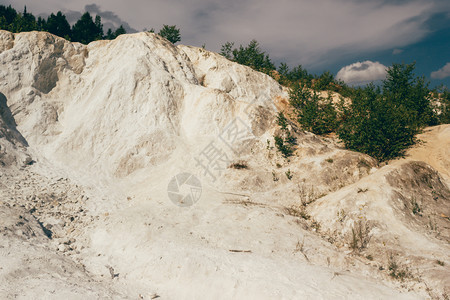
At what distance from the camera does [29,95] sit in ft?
61.3

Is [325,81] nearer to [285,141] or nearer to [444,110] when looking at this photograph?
[444,110]

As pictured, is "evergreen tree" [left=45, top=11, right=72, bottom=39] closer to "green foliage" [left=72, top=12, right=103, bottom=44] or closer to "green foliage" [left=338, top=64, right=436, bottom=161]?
"green foliage" [left=72, top=12, right=103, bottom=44]

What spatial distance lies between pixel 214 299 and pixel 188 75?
18.7m

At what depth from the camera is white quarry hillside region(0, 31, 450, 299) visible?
25.9 ft

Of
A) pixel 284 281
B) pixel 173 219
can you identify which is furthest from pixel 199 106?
pixel 284 281

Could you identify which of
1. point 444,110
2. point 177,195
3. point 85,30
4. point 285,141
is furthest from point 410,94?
point 85,30

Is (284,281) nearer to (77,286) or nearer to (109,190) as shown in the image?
(77,286)

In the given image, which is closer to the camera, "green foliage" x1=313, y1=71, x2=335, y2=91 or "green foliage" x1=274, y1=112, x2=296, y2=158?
"green foliage" x1=274, y1=112, x2=296, y2=158

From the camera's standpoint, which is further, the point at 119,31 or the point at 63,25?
the point at 119,31

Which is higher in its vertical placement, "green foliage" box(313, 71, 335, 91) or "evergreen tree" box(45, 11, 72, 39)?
"evergreen tree" box(45, 11, 72, 39)

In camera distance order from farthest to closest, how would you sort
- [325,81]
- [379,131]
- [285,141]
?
[325,81] < [379,131] < [285,141]

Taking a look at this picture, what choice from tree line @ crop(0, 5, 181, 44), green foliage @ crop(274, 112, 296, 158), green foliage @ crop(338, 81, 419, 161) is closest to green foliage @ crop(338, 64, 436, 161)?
green foliage @ crop(338, 81, 419, 161)

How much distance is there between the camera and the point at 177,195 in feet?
44.4

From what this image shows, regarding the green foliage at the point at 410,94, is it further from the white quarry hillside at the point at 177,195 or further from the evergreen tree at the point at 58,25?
the evergreen tree at the point at 58,25
